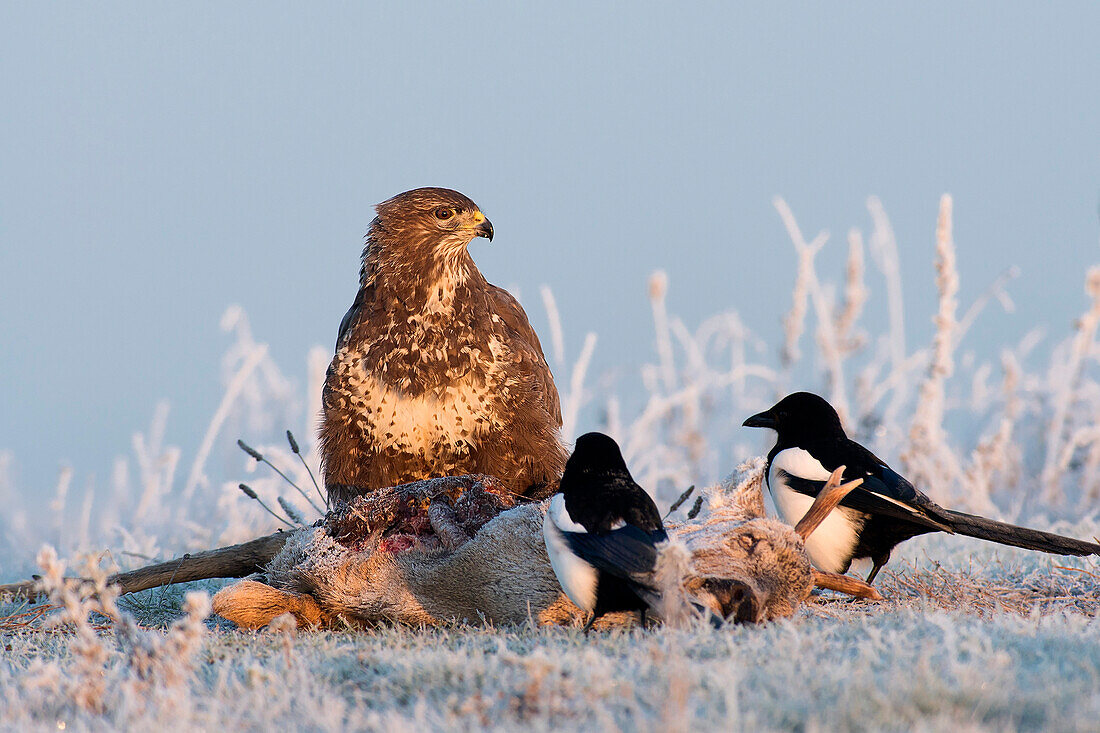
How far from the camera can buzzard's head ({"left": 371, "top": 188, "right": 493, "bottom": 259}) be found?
5195 mm

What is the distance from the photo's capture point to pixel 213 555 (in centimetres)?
455

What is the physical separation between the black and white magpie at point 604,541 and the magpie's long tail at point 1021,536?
133 cm

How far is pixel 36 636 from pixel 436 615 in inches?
64.6

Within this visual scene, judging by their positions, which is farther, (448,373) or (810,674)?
(448,373)

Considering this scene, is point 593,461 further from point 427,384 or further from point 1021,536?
point 1021,536

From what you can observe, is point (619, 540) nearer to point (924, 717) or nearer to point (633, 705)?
point (633, 705)

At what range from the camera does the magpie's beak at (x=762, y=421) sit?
468cm

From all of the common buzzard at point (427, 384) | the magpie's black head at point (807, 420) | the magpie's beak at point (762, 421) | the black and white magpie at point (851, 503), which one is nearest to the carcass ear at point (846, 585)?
the black and white magpie at point (851, 503)

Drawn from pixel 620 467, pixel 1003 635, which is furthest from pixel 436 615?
pixel 1003 635

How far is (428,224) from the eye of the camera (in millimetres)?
5305

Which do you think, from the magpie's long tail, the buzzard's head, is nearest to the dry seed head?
the buzzard's head

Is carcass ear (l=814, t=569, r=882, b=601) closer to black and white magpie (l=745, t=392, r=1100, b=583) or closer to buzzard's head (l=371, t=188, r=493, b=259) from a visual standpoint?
black and white magpie (l=745, t=392, r=1100, b=583)

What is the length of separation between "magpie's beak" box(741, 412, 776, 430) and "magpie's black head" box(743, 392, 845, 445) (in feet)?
0.44

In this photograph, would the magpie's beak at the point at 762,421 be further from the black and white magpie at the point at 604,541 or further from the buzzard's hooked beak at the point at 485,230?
the buzzard's hooked beak at the point at 485,230
